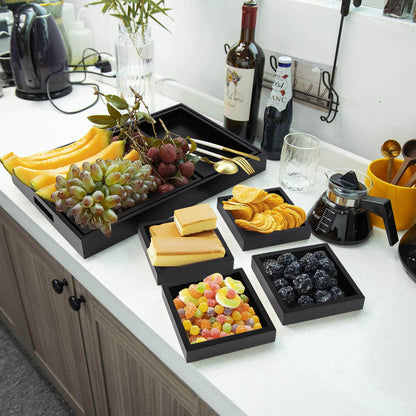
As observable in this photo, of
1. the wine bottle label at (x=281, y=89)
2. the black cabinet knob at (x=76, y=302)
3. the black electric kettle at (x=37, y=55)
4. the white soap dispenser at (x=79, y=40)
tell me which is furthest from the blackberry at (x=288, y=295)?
the white soap dispenser at (x=79, y=40)

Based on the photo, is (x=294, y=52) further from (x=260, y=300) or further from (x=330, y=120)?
(x=260, y=300)

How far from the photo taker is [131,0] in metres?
1.21

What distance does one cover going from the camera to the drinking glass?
3.63ft

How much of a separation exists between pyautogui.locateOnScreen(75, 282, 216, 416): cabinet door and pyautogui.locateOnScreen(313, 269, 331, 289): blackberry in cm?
27

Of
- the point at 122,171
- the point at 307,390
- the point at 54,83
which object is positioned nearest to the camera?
the point at 307,390

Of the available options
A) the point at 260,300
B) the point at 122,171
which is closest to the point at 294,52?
Answer: the point at 122,171

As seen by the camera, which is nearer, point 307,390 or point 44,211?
point 307,390

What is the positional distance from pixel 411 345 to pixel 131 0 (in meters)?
1.04

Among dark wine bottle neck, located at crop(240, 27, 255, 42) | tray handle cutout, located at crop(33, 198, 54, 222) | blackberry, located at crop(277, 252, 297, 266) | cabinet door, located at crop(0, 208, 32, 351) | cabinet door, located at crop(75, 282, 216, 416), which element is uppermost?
dark wine bottle neck, located at crop(240, 27, 255, 42)

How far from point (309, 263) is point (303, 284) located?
5 cm

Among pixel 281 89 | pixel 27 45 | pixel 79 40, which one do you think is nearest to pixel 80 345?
pixel 281 89

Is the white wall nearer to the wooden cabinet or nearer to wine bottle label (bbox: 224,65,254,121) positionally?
wine bottle label (bbox: 224,65,254,121)

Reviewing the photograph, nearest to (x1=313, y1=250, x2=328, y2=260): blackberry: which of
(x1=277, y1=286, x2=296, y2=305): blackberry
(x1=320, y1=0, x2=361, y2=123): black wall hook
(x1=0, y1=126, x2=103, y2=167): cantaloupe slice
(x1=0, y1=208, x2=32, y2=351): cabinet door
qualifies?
(x1=277, y1=286, x2=296, y2=305): blackberry

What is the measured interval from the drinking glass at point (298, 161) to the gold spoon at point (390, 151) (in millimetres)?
153
